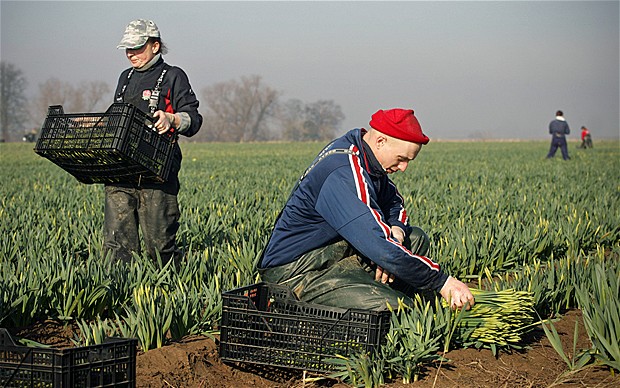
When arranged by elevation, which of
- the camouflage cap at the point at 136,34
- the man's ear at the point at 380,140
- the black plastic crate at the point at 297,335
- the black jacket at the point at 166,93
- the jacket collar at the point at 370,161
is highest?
the camouflage cap at the point at 136,34

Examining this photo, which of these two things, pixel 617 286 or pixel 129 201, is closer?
pixel 617 286

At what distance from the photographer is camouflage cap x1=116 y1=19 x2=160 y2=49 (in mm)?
4949

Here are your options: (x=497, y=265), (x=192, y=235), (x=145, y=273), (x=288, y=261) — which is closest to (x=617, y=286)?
(x=288, y=261)

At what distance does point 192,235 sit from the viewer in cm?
673

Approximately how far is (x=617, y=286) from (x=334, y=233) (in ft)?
4.48

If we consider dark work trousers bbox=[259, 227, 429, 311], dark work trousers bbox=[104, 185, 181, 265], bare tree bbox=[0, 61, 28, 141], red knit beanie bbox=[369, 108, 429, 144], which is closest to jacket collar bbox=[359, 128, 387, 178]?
red knit beanie bbox=[369, 108, 429, 144]

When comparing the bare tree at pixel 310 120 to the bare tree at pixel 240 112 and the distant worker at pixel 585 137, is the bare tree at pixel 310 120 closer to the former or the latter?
the bare tree at pixel 240 112

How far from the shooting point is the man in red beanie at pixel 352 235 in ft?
11.8

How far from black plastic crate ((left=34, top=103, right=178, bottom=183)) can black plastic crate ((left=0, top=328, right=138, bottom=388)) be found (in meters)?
1.93

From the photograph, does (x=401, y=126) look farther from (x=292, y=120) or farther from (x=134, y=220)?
(x=292, y=120)

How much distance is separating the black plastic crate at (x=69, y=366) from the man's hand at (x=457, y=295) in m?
1.52

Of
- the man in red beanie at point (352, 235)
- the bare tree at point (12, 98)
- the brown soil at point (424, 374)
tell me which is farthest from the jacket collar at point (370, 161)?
the bare tree at point (12, 98)

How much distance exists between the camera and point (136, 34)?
16.3 ft

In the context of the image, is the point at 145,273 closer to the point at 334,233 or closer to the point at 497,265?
the point at 334,233
